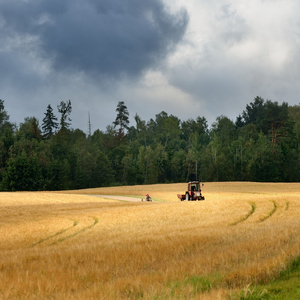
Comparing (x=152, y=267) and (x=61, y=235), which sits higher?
(x=152, y=267)

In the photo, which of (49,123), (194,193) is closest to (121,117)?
(49,123)

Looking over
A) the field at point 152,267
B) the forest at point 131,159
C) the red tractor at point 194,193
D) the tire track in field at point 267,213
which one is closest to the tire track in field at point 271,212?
the tire track in field at point 267,213

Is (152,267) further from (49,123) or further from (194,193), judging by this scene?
(49,123)

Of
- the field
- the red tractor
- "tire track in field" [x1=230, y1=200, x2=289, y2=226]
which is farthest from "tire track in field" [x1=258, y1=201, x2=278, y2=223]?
the red tractor

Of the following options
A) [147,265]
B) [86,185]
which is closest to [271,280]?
[147,265]

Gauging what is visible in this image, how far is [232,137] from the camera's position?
453 ft

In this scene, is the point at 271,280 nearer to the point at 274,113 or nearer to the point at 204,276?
the point at 204,276

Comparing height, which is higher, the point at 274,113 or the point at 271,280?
the point at 274,113

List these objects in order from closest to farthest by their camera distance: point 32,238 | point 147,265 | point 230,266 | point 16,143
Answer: point 230,266
point 147,265
point 32,238
point 16,143

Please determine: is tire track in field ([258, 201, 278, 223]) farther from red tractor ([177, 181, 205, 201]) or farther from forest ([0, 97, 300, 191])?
forest ([0, 97, 300, 191])

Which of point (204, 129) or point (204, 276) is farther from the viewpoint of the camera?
point (204, 129)

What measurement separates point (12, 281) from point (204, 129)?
167m

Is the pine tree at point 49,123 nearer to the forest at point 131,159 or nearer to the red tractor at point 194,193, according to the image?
the forest at point 131,159

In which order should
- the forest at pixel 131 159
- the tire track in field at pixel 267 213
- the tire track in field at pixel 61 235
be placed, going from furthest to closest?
the forest at pixel 131 159 → the tire track in field at pixel 267 213 → the tire track in field at pixel 61 235
